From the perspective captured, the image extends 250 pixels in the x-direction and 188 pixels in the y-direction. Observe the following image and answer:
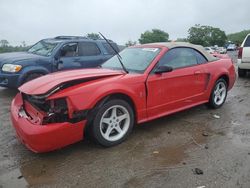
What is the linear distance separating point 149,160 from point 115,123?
2.61ft

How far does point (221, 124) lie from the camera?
15.9 ft

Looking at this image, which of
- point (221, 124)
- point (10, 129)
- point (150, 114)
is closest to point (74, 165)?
point (150, 114)

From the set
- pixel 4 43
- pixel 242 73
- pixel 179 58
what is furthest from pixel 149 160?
pixel 4 43

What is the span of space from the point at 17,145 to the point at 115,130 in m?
1.49

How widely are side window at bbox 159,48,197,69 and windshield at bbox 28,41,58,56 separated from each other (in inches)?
163

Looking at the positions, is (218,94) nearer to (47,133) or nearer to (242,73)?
(47,133)

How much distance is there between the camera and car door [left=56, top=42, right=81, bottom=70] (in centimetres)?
765

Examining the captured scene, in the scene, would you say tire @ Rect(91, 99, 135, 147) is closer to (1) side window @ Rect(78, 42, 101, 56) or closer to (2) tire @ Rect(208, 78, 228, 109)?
(2) tire @ Rect(208, 78, 228, 109)

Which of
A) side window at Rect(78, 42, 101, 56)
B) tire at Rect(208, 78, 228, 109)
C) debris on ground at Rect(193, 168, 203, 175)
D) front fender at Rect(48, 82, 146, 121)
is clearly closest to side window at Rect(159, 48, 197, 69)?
front fender at Rect(48, 82, 146, 121)

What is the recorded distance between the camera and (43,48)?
8.16 metres

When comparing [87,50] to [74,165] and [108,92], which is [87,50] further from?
[74,165]

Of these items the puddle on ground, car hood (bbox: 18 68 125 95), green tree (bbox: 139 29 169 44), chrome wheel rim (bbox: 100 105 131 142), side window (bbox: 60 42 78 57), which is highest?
green tree (bbox: 139 29 169 44)

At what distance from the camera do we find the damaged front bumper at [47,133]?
130 inches

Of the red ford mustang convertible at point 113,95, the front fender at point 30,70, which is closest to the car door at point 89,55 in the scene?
the front fender at point 30,70
